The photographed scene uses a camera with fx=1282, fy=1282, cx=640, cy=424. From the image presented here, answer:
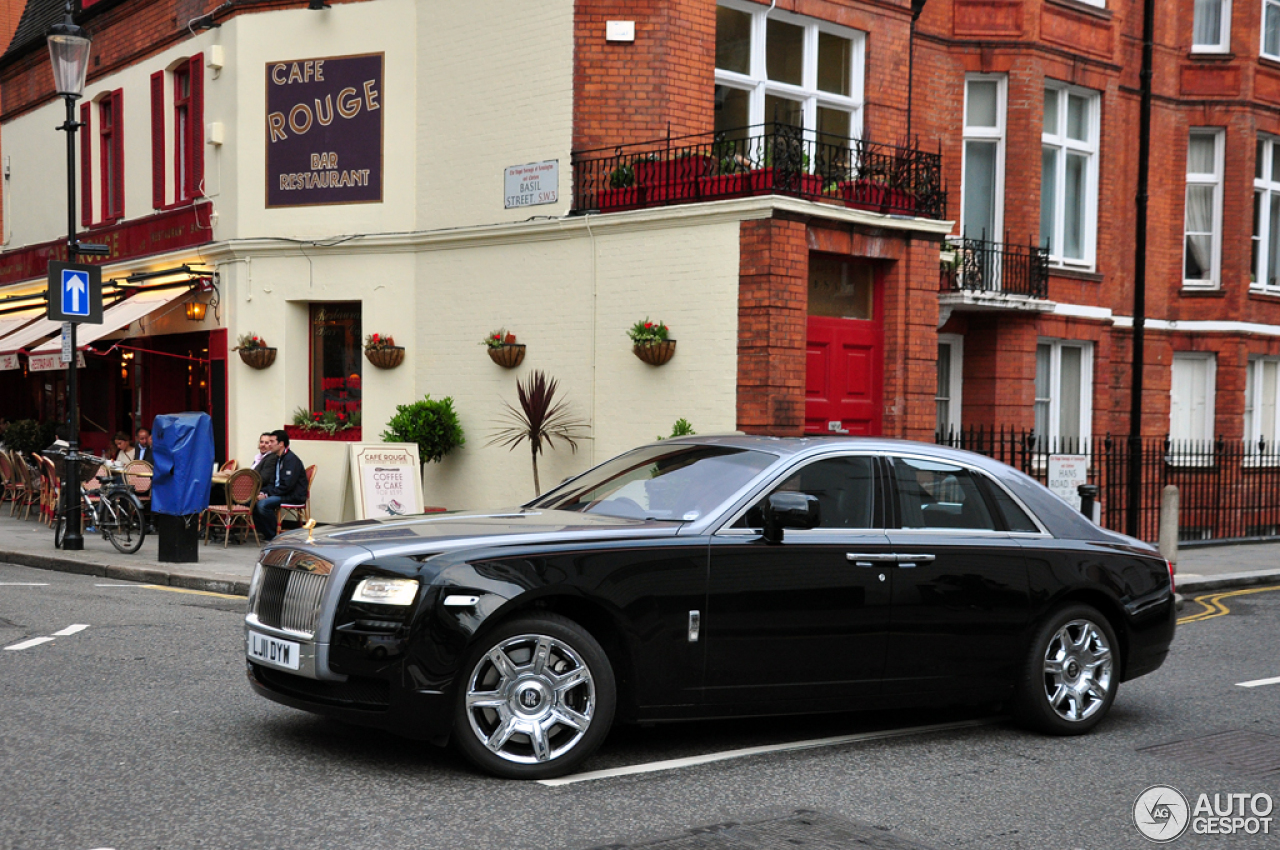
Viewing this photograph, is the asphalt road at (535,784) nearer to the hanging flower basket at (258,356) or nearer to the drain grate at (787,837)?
the drain grate at (787,837)

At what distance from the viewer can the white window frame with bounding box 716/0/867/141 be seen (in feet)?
53.9

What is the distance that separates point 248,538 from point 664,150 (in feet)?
24.1

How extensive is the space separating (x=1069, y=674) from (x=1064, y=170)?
15.2 metres

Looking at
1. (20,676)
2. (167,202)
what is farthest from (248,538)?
(20,676)

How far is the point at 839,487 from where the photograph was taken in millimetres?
6730

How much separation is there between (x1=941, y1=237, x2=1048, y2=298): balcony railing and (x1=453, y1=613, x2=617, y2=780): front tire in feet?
45.7

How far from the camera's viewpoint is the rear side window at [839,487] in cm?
662

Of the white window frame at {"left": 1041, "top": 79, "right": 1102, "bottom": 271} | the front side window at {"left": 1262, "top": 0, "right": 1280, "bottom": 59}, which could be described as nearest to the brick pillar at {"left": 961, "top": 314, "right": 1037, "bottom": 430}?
the white window frame at {"left": 1041, "top": 79, "right": 1102, "bottom": 271}

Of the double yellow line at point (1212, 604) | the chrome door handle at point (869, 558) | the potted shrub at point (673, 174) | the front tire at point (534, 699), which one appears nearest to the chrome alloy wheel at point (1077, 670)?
the chrome door handle at point (869, 558)

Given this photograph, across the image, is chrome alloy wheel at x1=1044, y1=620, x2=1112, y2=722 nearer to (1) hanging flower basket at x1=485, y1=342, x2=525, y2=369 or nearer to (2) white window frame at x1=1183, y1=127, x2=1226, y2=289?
(1) hanging flower basket at x1=485, y1=342, x2=525, y2=369

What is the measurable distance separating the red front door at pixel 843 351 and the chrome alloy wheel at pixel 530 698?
9.13 meters

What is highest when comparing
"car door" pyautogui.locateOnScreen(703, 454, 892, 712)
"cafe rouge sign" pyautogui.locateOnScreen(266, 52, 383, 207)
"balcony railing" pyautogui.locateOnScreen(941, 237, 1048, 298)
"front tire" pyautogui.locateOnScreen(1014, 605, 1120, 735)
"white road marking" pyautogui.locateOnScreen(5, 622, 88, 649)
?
"cafe rouge sign" pyautogui.locateOnScreen(266, 52, 383, 207)

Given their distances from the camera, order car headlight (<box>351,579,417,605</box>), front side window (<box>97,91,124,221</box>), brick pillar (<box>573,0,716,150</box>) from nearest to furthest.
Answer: car headlight (<box>351,579,417,605</box>) < brick pillar (<box>573,0,716,150</box>) < front side window (<box>97,91,124,221</box>)

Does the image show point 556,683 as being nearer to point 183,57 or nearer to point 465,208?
point 465,208
